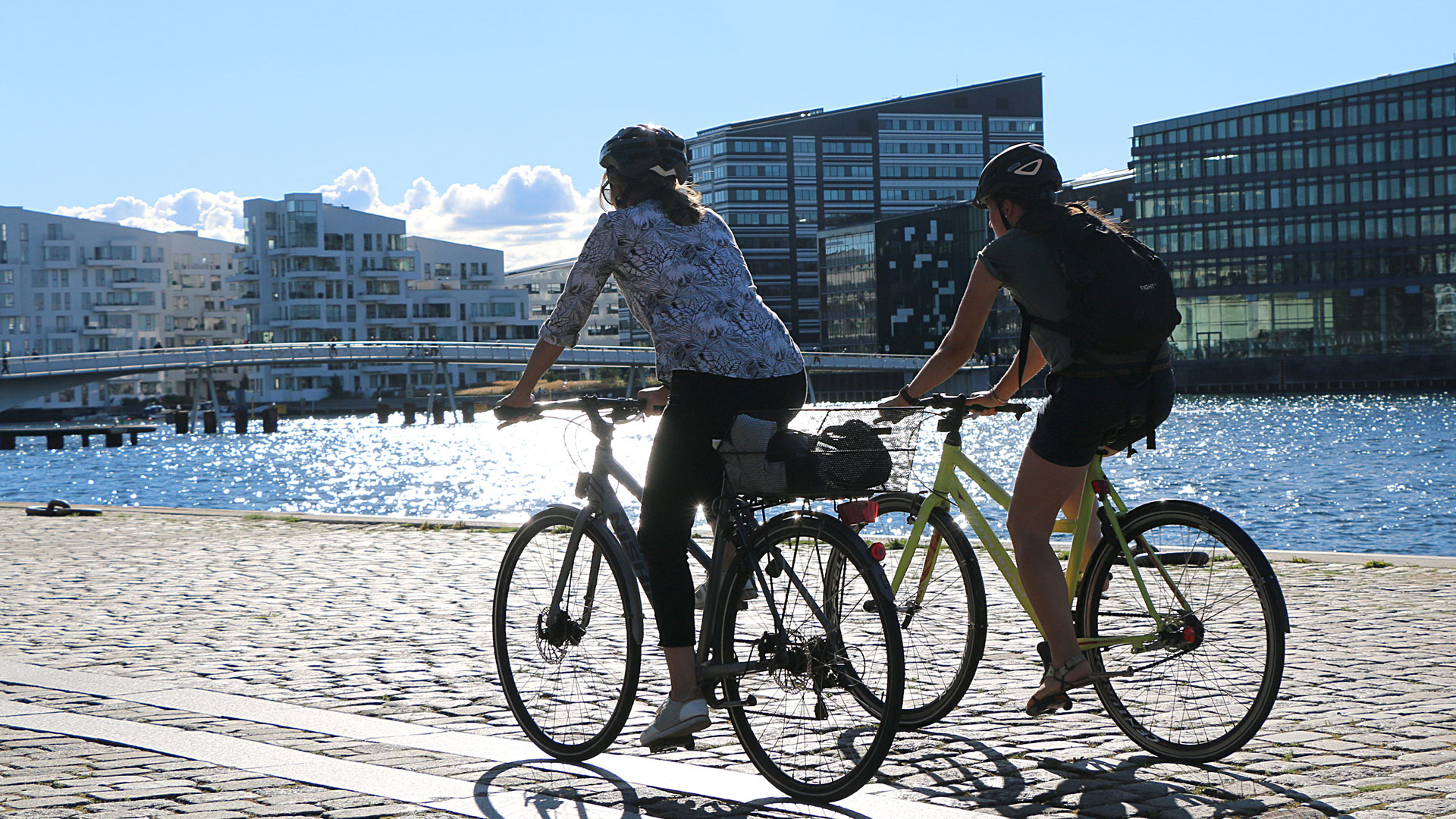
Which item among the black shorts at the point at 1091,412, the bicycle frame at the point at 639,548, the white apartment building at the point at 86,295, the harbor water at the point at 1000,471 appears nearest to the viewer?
the bicycle frame at the point at 639,548

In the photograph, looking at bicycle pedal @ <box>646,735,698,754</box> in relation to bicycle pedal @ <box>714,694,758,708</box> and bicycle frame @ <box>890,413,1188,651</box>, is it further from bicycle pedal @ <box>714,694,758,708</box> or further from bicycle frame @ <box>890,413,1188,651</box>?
bicycle frame @ <box>890,413,1188,651</box>

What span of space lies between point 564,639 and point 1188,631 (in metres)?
1.98

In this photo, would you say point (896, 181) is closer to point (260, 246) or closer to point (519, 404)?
point (260, 246)

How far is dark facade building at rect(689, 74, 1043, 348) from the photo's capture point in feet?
488

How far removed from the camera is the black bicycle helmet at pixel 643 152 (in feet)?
15.1

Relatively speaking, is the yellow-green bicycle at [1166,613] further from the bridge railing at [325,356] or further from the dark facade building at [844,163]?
the dark facade building at [844,163]

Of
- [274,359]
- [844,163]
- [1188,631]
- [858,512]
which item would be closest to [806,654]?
[858,512]

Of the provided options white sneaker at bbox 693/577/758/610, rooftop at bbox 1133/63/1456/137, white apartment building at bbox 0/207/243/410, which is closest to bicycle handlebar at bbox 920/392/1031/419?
white sneaker at bbox 693/577/758/610

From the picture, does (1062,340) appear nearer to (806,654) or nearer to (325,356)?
(806,654)

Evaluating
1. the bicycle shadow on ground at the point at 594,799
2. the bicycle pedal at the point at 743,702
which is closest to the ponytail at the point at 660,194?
the bicycle pedal at the point at 743,702

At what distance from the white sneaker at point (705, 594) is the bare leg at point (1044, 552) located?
0.82m

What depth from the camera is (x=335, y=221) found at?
135875 mm

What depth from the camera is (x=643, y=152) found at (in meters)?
4.60

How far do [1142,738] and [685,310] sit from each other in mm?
1946
